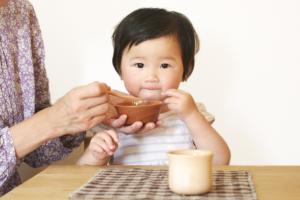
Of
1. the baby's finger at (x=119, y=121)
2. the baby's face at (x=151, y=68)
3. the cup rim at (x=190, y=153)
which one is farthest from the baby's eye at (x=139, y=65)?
the cup rim at (x=190, y=153)

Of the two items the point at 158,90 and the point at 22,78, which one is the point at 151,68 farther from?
the point at 22,78

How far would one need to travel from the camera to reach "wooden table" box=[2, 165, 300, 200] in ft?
3.09

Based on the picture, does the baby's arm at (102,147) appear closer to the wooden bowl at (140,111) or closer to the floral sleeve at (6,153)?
the wooden bowl at (140,111)

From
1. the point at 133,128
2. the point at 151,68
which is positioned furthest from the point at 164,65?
the point at 133,128

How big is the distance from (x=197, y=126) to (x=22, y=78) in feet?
1.73

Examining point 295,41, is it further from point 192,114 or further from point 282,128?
point 192,114

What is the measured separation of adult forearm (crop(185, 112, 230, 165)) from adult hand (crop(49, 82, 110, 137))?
289 mm

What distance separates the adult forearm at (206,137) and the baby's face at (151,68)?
125 millimetres

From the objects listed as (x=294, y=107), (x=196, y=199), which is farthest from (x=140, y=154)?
(x=294, y=107)

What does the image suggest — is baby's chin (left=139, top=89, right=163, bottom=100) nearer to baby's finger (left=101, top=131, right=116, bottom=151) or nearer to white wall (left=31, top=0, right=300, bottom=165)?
baby's finger (left=101, top=131, right=116, bottom=151)

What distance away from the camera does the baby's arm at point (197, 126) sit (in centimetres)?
139

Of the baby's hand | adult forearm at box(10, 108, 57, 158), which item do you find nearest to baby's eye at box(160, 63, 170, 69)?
the baby's hand

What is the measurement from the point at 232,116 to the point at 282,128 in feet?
0.69

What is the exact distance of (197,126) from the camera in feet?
4.66
